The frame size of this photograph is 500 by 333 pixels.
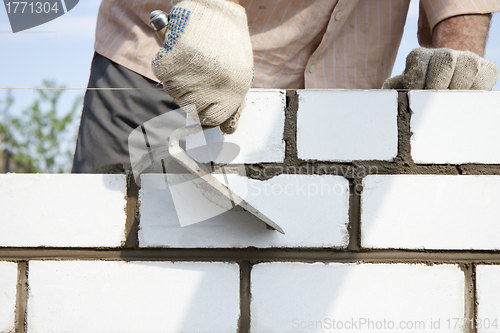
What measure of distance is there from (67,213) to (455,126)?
1348 mm

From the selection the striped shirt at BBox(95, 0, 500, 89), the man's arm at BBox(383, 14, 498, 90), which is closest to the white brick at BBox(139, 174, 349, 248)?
the man's arm at BBox(383, 14, 498, 90)

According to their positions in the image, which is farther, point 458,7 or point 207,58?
point 458,7

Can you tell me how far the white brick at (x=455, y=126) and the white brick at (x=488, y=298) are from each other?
369 millimetres

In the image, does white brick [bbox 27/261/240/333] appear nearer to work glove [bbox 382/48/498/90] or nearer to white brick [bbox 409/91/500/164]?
white brick [bbox 409/91/500/164]

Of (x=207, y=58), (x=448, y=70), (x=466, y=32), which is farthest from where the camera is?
(x=466, y=32)

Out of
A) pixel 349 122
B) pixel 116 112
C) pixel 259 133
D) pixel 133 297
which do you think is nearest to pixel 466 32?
pixel 349 122

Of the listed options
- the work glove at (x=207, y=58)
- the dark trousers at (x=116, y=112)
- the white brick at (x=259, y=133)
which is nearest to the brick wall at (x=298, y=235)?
the white brick at (x=259, y=133)

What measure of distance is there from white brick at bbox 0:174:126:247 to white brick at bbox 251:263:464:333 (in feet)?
1.73

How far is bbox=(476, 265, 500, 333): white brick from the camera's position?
1.20 meters

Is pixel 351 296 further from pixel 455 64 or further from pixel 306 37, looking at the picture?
pixel 306 37

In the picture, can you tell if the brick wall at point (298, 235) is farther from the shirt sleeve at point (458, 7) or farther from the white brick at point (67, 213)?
the shirt sleeve at point (458, 7)

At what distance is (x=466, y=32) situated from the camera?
1.37m

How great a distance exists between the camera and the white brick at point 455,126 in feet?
4.03

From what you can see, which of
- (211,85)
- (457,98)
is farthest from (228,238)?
(457,98)
